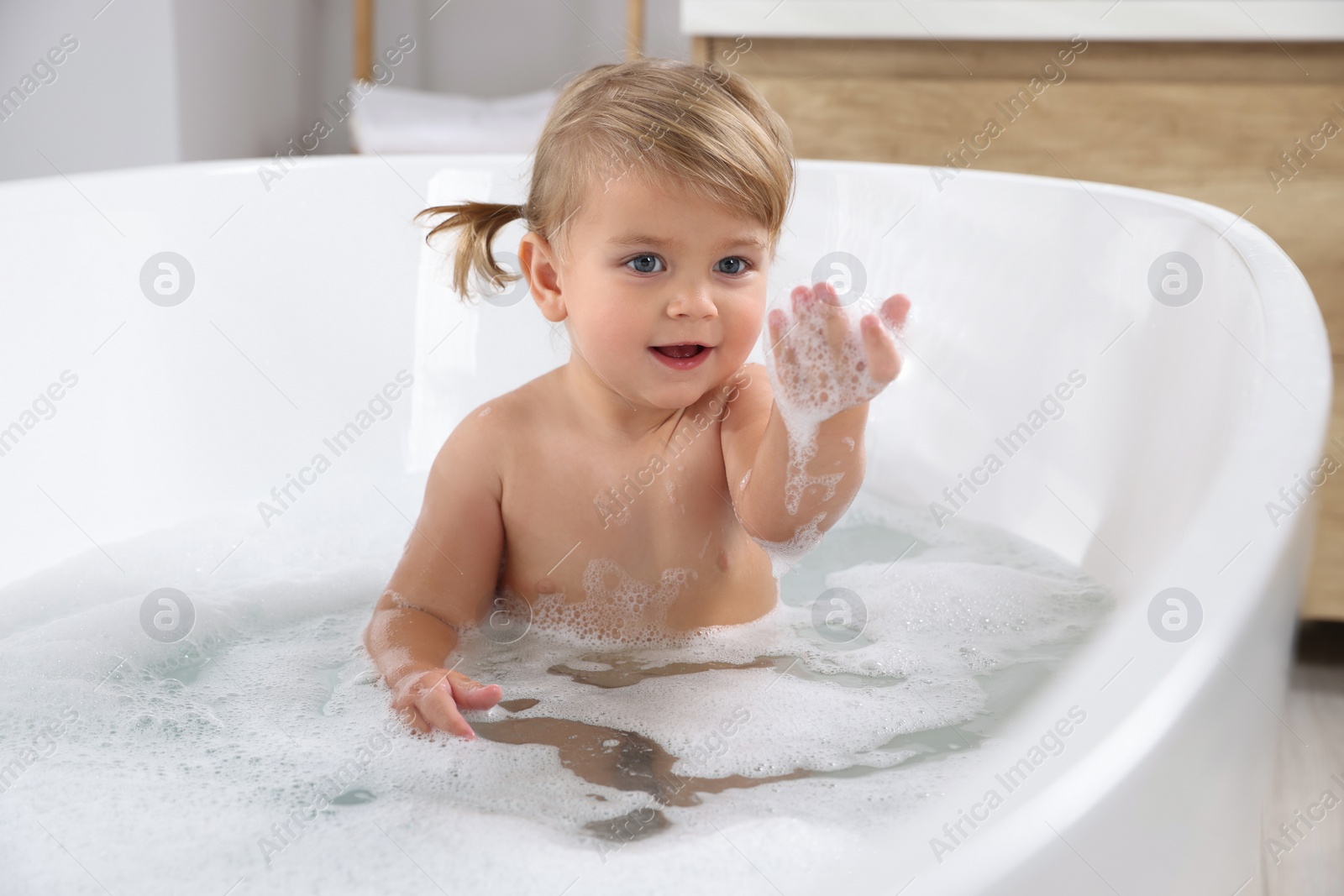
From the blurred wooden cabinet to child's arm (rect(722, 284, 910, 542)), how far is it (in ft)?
2.02

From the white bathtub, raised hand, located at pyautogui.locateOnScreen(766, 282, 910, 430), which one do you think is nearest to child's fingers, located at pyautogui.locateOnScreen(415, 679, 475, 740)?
the white bathtub

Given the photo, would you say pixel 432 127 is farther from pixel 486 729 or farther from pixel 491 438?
pixel 486 729

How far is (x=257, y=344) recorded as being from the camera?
3.80 ft

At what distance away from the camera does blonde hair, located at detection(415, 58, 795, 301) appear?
2.31 feet

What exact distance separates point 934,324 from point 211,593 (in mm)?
703

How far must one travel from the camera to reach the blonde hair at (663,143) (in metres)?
0.70

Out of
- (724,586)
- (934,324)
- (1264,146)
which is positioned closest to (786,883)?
(724,586)

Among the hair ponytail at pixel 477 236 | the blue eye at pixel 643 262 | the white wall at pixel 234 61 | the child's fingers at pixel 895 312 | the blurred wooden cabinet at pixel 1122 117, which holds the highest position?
the white wall at pixel 234 61

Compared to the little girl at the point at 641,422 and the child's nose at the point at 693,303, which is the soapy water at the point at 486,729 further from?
the child's nose at the point at 693,303

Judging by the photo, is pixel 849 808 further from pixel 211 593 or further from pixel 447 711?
pixel 211 593

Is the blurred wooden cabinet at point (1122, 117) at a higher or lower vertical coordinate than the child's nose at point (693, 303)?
higher

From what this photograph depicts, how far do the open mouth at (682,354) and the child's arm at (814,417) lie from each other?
0.06m

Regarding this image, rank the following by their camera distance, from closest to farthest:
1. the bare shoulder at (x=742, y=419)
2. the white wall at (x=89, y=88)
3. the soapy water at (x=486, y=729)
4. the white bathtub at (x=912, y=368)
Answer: the white bathtub at (x=912, y=368)
the soapy water at (x=486, y=729)
the bare shoulder at (x=742, y=419)
the white wall at (x=89, y=88)

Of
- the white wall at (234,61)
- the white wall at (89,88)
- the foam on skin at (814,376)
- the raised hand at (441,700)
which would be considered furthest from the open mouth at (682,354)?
the white wall at (89,88)
